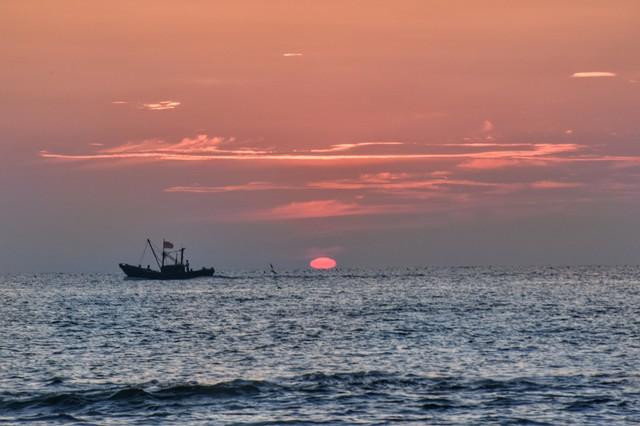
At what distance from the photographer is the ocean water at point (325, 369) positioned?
1879 inches

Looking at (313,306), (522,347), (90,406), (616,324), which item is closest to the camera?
(90,406)

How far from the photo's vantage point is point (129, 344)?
8100 centimetres

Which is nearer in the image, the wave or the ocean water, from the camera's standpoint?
the ocean water

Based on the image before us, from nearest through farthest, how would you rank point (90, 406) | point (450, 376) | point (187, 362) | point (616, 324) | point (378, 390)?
point (90, 406) → point (378, 390) → point (450, 376) → point (187, 362) → point (616, 324)

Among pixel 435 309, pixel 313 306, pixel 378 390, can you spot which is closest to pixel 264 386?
pixel 378 390

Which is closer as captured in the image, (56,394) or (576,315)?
(56,394)

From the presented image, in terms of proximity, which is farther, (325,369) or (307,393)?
(325,369)

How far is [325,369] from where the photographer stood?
62.3m

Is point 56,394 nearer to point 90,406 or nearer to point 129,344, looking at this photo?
point 90,406

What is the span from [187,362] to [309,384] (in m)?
14.0

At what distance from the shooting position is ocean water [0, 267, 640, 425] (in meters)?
47.7

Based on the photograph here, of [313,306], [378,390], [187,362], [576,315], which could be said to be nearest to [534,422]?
[378,390]

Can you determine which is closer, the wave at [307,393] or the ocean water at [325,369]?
the ocean water at [325,369]

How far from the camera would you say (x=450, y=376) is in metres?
58.8
